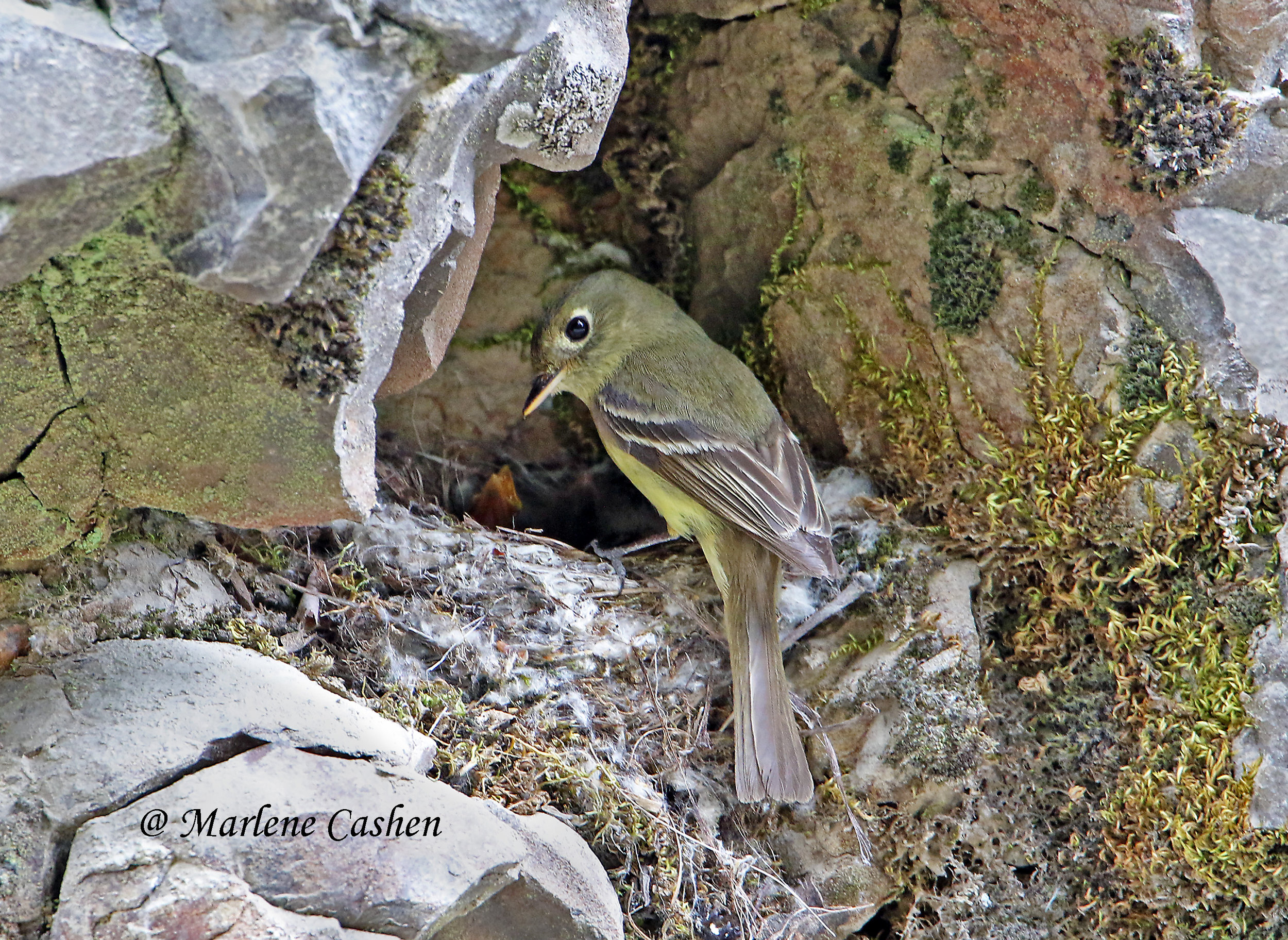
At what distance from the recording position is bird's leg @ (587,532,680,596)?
170 inches

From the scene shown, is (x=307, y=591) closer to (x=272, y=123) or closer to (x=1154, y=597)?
(x=272, y=123)

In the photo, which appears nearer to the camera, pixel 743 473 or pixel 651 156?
pixel 743 473

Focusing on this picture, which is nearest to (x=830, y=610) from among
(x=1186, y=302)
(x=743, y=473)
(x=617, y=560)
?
(x=743, y=473)

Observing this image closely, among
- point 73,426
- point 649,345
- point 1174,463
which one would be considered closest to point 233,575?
point 73,426

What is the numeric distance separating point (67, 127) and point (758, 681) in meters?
2.69

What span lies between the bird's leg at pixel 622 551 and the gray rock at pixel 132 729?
1.44 m

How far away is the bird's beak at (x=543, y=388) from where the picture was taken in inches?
177

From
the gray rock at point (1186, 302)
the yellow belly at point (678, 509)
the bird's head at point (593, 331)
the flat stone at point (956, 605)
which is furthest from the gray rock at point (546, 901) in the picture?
the gray rock at point (1186, 302)

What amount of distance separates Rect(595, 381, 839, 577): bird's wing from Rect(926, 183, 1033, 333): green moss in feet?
2.63

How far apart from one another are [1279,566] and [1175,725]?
602 mm

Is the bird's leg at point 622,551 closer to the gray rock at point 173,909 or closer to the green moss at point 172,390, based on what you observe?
the green moss at point 172,390

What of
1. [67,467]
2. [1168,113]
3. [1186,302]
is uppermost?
[1168,113]
